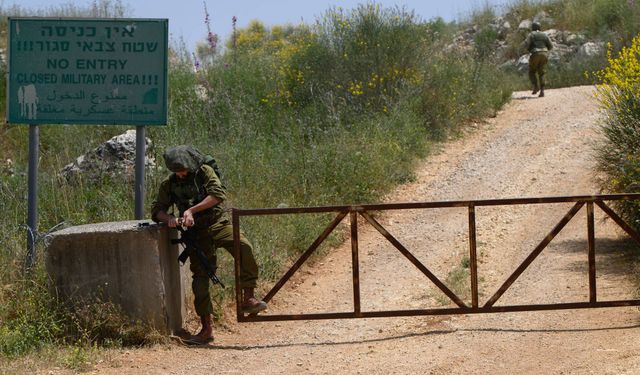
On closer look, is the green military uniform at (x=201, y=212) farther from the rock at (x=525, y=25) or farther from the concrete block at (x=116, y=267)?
the rock at (x=525, y=25)

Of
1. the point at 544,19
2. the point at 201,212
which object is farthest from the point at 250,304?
the point at 544,19

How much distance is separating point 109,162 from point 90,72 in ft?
12.9

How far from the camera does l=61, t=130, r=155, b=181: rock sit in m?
11.8

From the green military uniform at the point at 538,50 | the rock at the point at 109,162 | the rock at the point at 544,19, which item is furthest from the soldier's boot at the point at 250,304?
the rock at the point at 544,19

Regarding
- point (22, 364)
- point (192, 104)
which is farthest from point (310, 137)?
point (22, 364)

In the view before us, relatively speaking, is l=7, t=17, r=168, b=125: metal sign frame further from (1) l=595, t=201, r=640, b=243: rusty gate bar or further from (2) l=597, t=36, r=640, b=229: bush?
(2) l=597, t=36, r=640, b=229: bush

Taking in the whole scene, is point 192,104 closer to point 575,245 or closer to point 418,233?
point 418,233

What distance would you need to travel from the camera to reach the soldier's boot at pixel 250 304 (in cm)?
789

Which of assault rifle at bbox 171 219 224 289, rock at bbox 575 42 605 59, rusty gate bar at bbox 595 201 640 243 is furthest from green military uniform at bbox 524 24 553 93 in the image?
assault rifle at bbox 171 219 224 289

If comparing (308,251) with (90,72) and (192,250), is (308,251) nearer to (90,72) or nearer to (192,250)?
(192,250)

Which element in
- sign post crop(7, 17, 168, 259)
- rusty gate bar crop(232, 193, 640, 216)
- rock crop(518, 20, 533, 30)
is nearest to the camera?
rusty gate bar crop(232, 193, 640, 216)

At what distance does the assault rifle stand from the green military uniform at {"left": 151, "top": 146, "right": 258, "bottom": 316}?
2.1 inches

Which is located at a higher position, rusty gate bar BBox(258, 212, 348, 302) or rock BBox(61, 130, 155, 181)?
rock BBox(61, 130, 155, 181)

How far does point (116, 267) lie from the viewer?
24.6 ft
